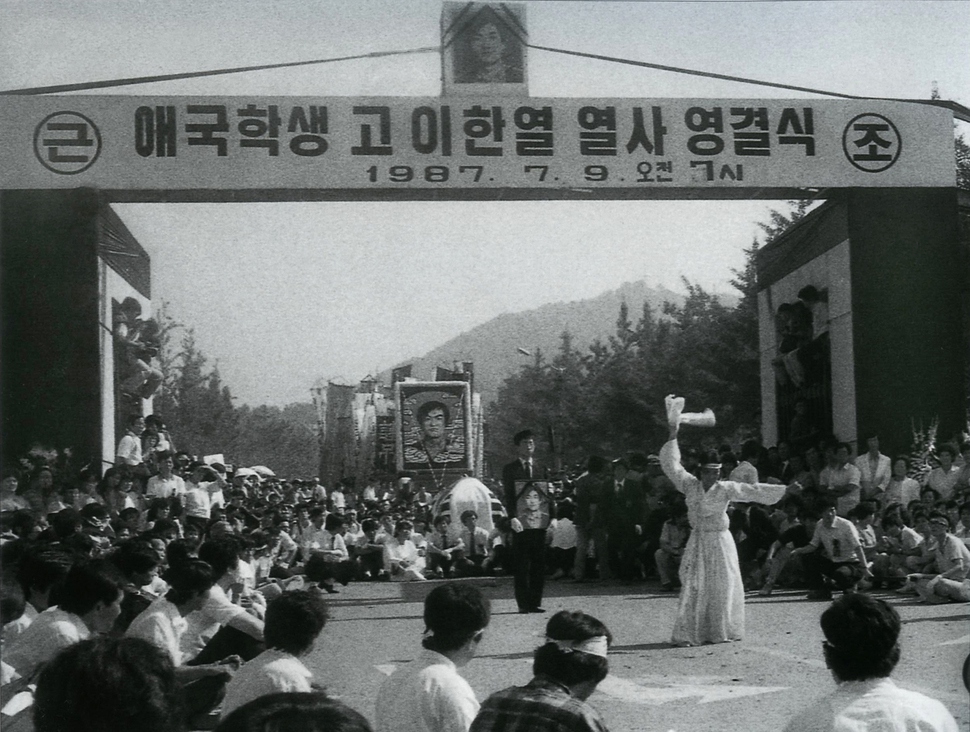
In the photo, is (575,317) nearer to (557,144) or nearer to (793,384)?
(557,144)

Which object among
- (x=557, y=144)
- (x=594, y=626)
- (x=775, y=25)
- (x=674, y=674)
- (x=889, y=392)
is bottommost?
(x=674, y=674)

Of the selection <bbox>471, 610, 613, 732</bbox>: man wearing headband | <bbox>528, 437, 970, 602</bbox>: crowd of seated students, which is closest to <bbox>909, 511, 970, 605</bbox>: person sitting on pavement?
<bbox>528, 437, 970, 602</bbox>: crowd of seated students

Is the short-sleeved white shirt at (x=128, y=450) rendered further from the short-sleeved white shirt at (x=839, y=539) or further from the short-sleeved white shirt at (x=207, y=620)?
the short-sleeved white shirt at (x=839, y=539)

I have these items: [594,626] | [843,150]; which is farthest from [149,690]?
[843,150]

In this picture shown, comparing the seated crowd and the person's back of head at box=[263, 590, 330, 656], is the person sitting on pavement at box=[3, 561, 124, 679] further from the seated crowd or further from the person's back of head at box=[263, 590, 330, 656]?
the person's back of head at box=[263, 590, 330, 656]

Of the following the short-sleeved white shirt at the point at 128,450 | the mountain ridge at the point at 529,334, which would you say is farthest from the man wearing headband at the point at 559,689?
the short-sleeved white shirt at the point at 128,450

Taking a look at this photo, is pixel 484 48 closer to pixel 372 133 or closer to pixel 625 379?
pixel 372 133
